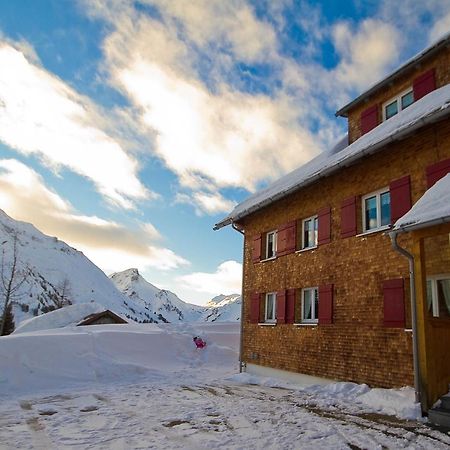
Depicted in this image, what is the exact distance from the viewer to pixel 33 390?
10.6 metres

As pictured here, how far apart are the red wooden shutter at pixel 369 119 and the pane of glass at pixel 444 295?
5426 millimetres

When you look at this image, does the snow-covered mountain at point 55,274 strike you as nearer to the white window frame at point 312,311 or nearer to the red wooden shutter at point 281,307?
the red wooden shutter at point 281,307

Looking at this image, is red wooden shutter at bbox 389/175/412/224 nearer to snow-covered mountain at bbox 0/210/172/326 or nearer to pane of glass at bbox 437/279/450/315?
pane of glass at bbox 437/279/450/315

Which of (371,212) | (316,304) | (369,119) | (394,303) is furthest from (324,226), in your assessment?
(369,119)

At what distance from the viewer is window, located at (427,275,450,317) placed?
805 centimetres

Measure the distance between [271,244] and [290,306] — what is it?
2.77m

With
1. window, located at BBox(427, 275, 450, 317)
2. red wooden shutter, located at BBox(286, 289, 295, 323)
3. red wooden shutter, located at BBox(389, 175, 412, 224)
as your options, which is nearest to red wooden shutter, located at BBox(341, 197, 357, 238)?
red wooden shutter, located at BBox(389, 175, 412, 224)

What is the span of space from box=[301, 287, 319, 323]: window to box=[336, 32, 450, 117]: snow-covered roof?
5.70m

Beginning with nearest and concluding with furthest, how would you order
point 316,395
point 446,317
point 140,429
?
point 140,429, point 446,317, point 316,395

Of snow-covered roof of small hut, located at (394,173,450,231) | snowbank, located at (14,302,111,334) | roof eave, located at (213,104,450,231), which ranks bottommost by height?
snowbank, located at (14,302,111,334)

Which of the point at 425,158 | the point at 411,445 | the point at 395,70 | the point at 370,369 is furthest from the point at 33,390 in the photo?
the point at 395,70

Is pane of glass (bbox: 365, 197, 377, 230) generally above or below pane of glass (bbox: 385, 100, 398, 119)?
below

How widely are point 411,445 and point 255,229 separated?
10.3 m

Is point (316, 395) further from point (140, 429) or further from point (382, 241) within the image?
point (140, 429)
